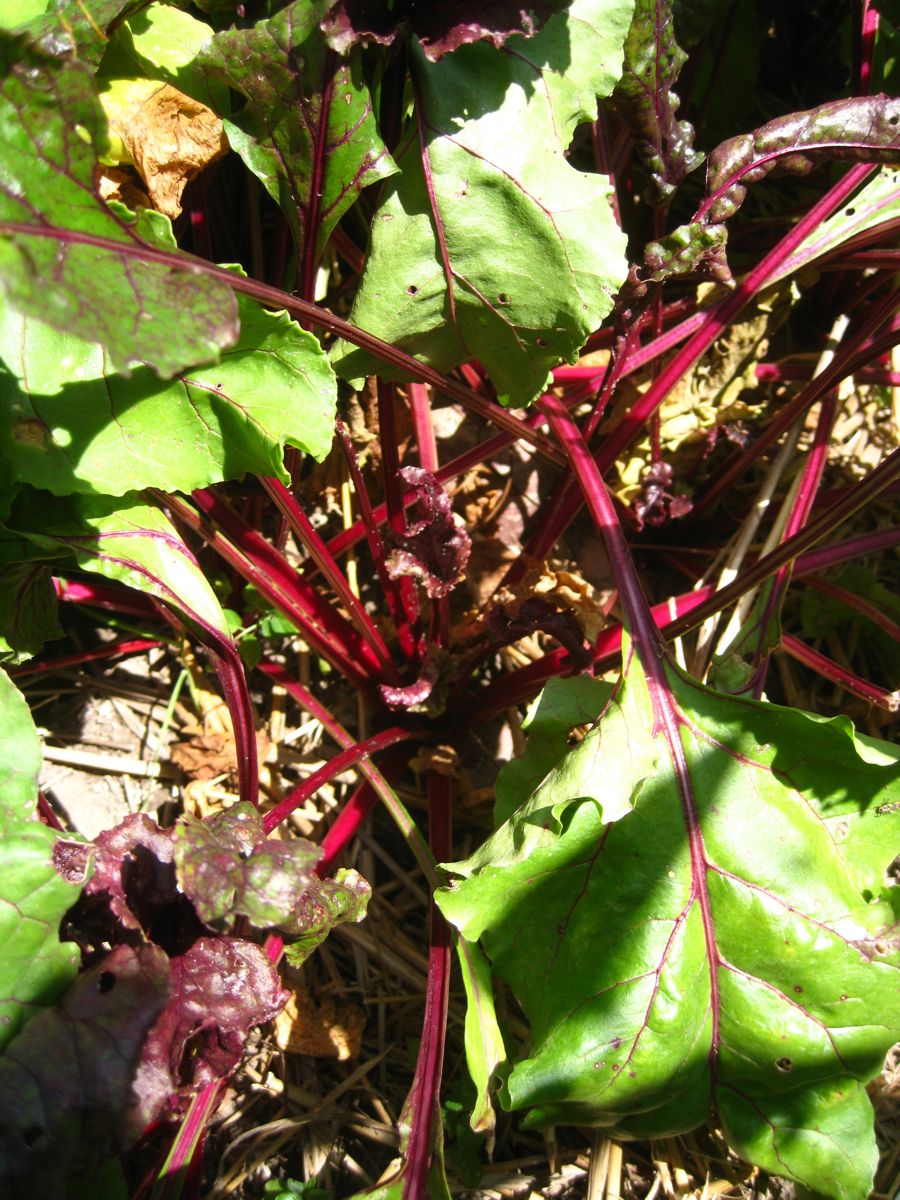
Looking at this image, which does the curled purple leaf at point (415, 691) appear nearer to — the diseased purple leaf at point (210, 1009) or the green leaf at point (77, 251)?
the diseased purple leaf at point (210, 1009)

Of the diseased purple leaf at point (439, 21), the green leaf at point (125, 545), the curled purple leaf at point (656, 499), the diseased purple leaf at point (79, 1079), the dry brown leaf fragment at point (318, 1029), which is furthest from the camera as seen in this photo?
the curled purple leaf at point (656, 499)

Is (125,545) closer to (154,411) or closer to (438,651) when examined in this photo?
(154,411)

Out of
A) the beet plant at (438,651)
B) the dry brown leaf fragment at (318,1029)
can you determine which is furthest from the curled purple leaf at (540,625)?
the dry brown leaf fragment at (318,1029)

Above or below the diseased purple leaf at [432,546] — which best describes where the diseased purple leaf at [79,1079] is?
below

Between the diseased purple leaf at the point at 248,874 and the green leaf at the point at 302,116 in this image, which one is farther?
the green leaf at the point at 302,116

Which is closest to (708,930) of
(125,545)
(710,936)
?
(710,936)

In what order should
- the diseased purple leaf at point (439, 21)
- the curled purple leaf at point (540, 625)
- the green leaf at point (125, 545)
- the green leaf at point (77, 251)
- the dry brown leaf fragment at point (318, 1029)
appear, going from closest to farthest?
the green leaf at point (77, 251) → the diseased purple leaf at point (439, 21) → the green leaf at point (125, 545) → the curled purple leaf at point (540, 625) → the dry brown leaf fragment at point (318, 1029)

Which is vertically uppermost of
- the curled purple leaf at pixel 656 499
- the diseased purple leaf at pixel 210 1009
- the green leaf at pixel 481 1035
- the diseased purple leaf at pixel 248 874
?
the curled purple leaf at pixel 656 499
